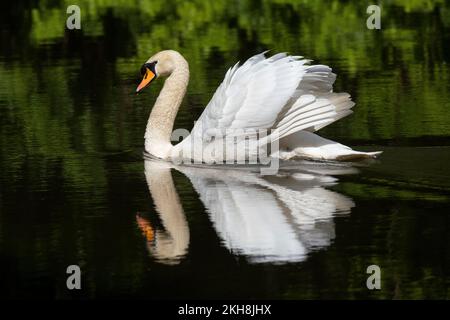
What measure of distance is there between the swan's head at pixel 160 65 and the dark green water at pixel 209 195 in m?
0.63

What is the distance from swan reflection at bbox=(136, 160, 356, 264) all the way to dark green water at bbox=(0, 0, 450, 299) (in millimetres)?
16

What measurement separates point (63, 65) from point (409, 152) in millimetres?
7870

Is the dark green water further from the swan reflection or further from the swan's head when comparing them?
the swan's head

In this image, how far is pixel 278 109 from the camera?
34.7 feet

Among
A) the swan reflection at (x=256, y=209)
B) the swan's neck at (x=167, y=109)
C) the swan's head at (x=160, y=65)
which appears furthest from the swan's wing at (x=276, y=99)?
the swan's head at (x=160, y=65)

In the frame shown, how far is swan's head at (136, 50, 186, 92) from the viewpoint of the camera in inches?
484

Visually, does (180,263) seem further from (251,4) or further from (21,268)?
(251,4)

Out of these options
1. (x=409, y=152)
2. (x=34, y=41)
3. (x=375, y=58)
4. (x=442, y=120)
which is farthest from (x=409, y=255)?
(x=34, y=41)

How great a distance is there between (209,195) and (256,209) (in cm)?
71

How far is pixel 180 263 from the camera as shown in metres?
7.94

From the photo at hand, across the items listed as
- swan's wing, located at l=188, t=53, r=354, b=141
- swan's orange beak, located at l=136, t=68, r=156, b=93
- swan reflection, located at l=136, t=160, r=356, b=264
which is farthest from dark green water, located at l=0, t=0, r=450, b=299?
swan's orange beak, located at l=136, t=68, r=156, b=93

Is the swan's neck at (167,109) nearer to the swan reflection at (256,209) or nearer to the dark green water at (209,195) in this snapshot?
the dark green water at (209,195)

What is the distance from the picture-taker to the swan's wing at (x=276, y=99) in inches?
417

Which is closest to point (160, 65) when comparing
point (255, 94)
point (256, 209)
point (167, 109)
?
point (167, 109)
